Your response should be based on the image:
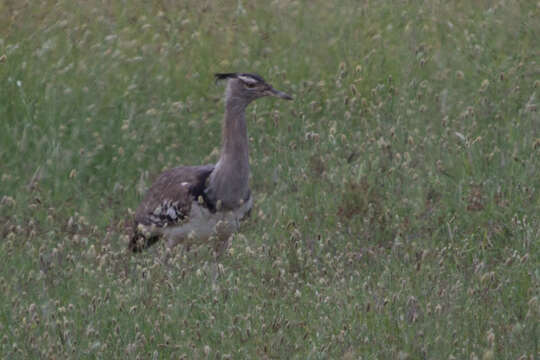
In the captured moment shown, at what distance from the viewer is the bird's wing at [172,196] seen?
7039mm

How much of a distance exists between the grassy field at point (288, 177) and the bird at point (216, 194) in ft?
0.55

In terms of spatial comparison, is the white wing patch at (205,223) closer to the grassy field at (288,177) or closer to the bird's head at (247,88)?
the grassy field at (288,177)

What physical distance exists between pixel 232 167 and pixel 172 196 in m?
0.52

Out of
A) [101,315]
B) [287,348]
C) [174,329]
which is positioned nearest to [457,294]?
[287,348]

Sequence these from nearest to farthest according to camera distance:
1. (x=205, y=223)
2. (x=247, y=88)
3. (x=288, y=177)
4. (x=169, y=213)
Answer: (x=205, y=223) < (x=169, y=213) < (x=247, y=88) < (x=288, y=177)

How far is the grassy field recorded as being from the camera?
4.98m

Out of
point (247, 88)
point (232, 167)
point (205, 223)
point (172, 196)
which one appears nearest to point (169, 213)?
point (172, 196)

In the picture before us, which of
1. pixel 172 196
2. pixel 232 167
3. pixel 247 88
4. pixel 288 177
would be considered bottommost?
pixel 288 177

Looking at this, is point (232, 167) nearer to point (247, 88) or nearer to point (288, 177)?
point (247, 88)

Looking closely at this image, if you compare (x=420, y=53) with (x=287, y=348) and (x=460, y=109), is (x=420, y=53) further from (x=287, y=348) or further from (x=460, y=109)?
(x=287, y=348)

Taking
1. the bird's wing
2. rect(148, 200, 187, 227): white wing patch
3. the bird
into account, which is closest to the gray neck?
the bird

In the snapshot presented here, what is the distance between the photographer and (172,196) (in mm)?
7121

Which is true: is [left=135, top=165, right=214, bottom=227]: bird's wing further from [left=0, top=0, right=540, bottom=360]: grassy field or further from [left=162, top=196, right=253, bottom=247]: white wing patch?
[left=0, top=0, right=540, bottom=360]: grassy field

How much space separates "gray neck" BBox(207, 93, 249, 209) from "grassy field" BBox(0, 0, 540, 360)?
0.96 feet
